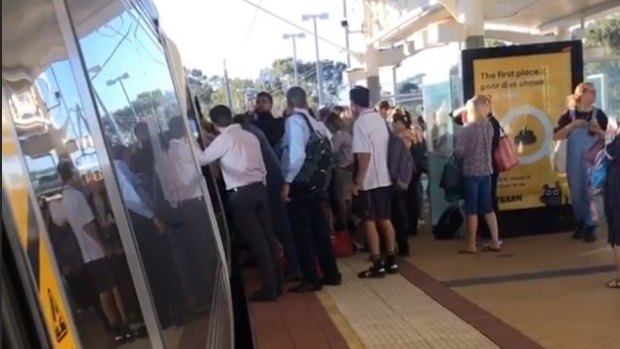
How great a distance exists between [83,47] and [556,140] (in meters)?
9.04

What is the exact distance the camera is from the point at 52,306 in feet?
4.36

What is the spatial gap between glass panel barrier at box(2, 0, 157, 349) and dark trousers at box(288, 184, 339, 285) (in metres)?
6.72

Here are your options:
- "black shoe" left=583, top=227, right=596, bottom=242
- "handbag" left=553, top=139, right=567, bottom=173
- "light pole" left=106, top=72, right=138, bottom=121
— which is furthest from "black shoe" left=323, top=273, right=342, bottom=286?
"light pole" left=106, top=72, right=138, bottom=121

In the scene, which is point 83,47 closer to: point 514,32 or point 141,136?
point 141,136

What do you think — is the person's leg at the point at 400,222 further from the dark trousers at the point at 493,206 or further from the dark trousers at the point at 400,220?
the dark trousers at the point at 493,206

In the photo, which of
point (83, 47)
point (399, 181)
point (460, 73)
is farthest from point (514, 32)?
point (83, 47)

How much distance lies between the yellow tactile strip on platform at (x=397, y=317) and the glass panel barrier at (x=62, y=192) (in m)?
4.83

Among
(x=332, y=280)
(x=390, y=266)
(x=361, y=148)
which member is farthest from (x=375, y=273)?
(x=361, y=148)

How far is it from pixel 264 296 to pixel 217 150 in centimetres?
151

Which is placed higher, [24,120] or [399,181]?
[24,120]

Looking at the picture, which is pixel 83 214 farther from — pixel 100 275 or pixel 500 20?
pixel 500 20

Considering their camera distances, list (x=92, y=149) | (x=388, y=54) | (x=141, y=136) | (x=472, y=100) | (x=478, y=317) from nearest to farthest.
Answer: (x=92, y=149), (x=141, y=136), (x=478, y=317), (x=472, y=100), (x=388, y=54)

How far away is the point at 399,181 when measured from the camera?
923cm

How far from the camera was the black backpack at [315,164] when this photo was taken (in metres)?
8.45
